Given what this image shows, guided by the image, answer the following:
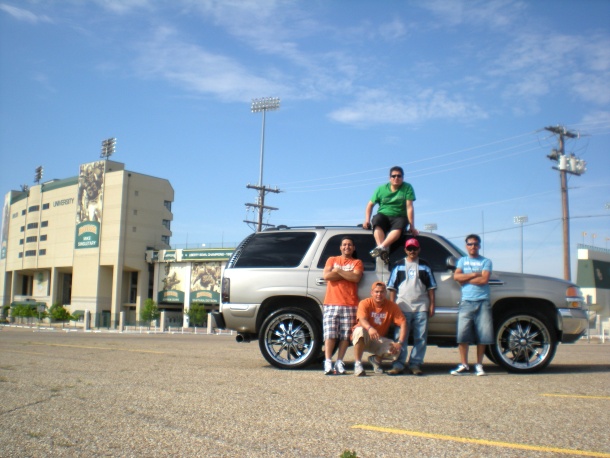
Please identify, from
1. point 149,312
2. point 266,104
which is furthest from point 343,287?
point 149,312

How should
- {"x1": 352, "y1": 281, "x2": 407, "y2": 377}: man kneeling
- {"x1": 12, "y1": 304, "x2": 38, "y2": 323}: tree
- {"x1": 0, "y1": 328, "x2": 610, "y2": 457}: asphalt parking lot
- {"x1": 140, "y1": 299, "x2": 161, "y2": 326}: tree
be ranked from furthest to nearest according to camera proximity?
{"x1": 12, "y1": 304, "x2": 38, "y2": 323}: tree < {"x1": 140, "y1": 299, "x2": 161, "y2": 326}: tree < {"x1": 352, "y1": 281, "x2": 407, "y2": 377}: man kneeling < {"x1": 0, "y1": 328, "x2": 610, "y2": 457}: asphalt parking lot

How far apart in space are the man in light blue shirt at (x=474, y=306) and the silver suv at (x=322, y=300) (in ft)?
1.08

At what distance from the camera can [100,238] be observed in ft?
280

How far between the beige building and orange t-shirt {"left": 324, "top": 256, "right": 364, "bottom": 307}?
7560 centimetres

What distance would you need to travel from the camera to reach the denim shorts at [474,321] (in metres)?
8.03

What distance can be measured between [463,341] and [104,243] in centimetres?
8195

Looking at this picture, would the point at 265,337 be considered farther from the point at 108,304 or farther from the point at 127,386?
the point at 108,304

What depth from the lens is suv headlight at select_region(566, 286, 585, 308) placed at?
8.54 meters

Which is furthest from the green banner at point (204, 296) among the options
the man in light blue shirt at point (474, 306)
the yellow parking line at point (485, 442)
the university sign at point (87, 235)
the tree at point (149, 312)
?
the yellow parking line at point (485, 442)

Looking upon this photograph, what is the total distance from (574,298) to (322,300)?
342 centimetres

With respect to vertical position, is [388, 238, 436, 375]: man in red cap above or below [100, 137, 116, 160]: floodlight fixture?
below

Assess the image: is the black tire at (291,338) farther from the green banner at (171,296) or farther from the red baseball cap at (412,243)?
the green banner at (171,296)

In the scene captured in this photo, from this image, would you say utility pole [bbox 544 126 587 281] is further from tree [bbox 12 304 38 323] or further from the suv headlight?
tree [bbox 12 304 38 323]

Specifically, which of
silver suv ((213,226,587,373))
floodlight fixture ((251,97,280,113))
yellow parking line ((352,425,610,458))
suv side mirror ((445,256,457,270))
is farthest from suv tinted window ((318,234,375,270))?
floodlight fixture ((251,97,280,113))
